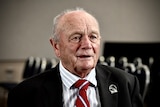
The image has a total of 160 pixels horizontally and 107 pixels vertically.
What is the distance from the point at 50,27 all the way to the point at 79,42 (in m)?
5.58

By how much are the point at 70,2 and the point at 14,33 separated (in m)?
1.51

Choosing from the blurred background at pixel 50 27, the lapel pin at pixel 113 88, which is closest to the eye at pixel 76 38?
the lapel pin at pixel 113 88

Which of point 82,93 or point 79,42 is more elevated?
point 79,42

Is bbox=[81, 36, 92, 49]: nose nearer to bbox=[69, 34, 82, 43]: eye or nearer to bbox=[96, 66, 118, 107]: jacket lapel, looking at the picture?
bbox=[69, 34, 82, 43]: eye

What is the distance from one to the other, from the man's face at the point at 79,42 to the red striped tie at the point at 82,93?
43 mm

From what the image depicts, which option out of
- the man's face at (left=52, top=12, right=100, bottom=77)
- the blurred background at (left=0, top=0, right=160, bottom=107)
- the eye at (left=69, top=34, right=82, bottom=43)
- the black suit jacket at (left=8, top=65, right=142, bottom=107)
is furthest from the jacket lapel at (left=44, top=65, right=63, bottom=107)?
the blurred background at (left=0, top=0, right=160, bottom=107)

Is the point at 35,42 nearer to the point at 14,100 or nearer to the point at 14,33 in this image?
the point at 14,33

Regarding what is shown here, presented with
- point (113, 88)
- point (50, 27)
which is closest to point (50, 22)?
point (50, 27)

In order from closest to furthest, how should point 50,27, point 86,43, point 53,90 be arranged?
point 86,43 → point 53,90 → point 50,27

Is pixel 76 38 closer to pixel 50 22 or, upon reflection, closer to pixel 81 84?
pixel 81 84

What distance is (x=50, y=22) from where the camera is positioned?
22.6 ft

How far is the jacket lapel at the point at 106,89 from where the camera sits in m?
1.36

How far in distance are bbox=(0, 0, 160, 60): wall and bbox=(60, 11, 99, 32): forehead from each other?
550 centimetres

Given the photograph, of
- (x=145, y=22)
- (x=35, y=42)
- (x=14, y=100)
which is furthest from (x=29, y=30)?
Answer: (x=14, y=100)
